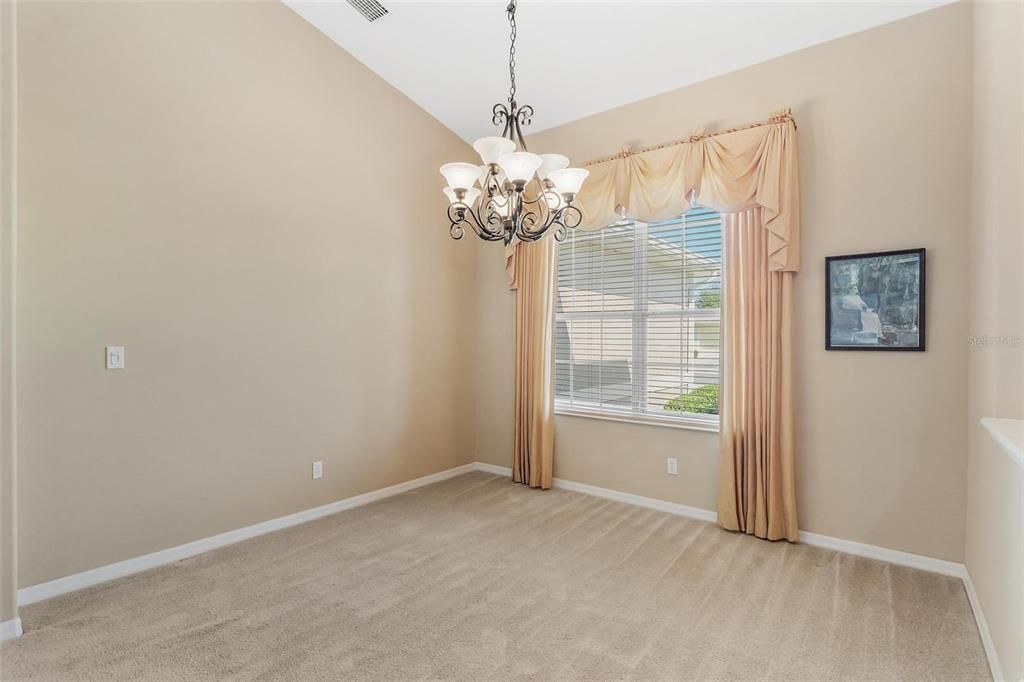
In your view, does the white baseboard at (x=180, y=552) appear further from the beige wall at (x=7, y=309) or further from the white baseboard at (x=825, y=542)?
the white baseboard at (x=825, y=542)

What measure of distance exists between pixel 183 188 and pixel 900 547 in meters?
4.68

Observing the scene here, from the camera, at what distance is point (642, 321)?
13.2 ft

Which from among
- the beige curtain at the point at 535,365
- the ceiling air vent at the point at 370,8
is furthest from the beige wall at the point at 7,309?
the beige curtain at the point at 535,365

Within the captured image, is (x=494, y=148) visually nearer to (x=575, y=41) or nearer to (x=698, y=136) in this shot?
(x=575, y=41)

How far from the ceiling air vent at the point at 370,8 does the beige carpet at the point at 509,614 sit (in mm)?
3475

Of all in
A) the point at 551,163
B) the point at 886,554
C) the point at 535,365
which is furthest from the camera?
the point at 535,365

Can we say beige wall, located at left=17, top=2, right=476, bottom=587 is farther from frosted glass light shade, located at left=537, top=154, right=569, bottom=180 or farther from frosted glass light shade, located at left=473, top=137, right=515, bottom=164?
frosted glass light shade, located at left=537, top=154, right=569, bottom=180

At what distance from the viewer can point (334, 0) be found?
3320 millimetres

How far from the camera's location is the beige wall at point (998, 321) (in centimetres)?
182

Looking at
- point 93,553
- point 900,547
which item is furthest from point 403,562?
point 900,547

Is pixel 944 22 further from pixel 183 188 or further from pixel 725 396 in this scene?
pixel 183 188

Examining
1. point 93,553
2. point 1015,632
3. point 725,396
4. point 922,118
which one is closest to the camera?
point 1015,632

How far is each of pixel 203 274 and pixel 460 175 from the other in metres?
1.78

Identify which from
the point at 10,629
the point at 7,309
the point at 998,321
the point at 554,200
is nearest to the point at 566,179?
the point at 554,200
